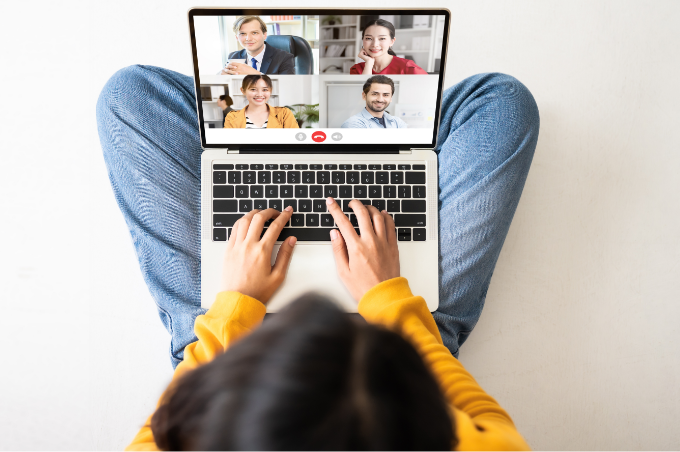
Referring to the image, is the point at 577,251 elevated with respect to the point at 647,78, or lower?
lower

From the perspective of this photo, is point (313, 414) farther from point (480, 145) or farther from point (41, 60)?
point (41, 60)

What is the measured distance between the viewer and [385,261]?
2.22 feet

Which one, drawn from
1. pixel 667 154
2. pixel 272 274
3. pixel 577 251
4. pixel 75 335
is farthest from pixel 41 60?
pixel 667 154

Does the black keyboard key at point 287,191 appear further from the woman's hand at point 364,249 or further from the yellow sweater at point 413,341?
the yellow sweater at point 413,341

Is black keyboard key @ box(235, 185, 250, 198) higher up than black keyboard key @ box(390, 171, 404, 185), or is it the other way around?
black keyboard key @ box(390, 171, 404, 185)

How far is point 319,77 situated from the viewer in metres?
0.62

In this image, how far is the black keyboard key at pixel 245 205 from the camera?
2.29 ft

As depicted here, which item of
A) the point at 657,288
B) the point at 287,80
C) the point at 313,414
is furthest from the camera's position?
the point at 657,288

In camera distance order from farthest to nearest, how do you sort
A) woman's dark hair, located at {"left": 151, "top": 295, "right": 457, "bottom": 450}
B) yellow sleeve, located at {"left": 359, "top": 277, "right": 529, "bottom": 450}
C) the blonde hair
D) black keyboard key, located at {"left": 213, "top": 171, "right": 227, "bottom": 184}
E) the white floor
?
the white floor < black keyboard key, located at {"left": 213, "top": 171, "right": 227, "bottom": 184} < the blonde hair < yellow sleeve, located at {"left": 359, "top": 277, "right": 529, "bottom": 450} < woman's dark hair, located at {"left": 151, "top": 295, "right": 457, "bottom": 450}

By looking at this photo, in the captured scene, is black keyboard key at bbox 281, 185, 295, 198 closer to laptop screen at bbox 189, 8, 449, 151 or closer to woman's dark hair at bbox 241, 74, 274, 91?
laptop screen at bbox 189, 8, 449, 151

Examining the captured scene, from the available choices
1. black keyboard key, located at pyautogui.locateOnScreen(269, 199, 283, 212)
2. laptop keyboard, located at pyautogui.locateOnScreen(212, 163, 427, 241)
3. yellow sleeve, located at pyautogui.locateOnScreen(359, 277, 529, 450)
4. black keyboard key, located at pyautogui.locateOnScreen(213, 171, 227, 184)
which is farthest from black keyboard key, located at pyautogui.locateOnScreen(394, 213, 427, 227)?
black keyboard key, located at pyautogui.locateOnScreen(213, 171, 227, 184)

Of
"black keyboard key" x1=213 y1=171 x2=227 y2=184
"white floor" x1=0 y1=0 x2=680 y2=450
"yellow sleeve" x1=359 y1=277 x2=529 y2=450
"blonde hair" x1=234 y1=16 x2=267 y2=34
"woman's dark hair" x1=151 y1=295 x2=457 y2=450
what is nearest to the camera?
"woman's dark hair" x1=151 y1=295 x2=457 y2=450

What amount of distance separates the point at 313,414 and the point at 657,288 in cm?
89

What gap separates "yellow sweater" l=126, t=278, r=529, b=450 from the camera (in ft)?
1.52
